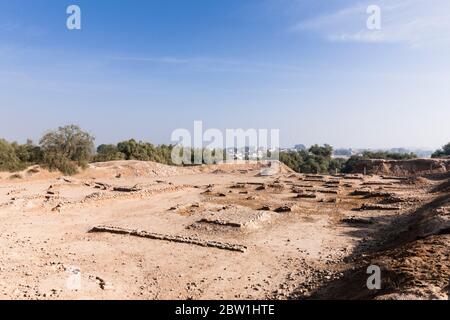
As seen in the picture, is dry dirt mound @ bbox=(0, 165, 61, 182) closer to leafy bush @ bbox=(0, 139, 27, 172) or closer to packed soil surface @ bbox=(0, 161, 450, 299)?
leafy bush @ bbox=(0, 139, 27, 172)

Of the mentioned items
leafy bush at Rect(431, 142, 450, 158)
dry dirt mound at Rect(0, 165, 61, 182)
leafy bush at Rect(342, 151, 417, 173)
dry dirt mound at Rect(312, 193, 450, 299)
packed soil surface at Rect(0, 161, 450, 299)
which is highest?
leafy bush at Rect(431, 142, 450, 158)

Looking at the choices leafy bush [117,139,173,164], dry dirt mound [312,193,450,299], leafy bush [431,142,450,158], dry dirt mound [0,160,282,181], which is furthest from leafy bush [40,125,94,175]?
leafy bush [431,142,450,158]

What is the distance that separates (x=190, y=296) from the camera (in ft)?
29.0

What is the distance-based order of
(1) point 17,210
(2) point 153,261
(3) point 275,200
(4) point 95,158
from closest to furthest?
(2) point 153,261
(1) point 17,210
(3) point 275,200
(4) point 95,158

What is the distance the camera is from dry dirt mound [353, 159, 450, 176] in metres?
43.9

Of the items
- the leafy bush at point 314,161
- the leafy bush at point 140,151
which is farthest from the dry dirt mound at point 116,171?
the leafy bush at point 314,161

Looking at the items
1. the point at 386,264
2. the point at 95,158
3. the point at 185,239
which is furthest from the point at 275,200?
the point at 95,158

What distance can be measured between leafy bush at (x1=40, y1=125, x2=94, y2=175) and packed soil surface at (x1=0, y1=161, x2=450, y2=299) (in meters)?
14.1

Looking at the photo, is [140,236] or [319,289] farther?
[140,236]

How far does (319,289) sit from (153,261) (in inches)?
203

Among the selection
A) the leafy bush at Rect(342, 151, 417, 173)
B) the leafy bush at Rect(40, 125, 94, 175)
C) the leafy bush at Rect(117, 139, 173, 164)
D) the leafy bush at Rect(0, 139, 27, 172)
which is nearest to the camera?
the leafy bush at Rect(0, 139, 27, 172)

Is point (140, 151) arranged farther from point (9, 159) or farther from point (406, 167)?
point (406, 167)

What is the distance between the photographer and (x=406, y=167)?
45.8m

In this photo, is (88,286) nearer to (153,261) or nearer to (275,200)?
(153,261)
